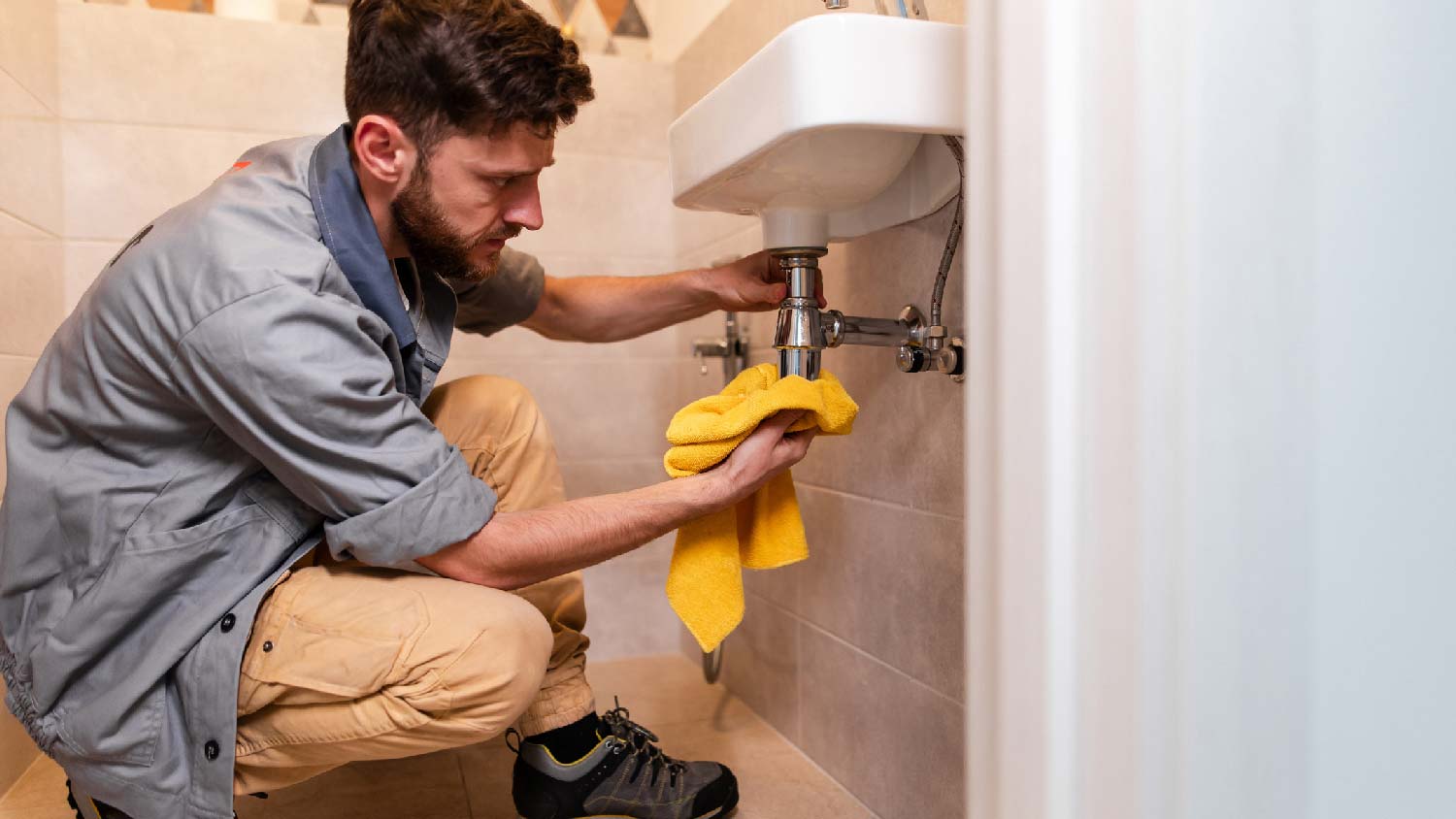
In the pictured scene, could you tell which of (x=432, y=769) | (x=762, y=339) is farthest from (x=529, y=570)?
(x=762, y=339)

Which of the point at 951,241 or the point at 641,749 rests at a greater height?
the point at 951,241

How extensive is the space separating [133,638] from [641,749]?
0.59m

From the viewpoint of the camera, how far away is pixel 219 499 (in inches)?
42.1

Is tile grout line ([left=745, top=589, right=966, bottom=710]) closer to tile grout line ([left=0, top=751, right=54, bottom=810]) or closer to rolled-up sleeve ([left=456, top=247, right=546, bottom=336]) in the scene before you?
rolled-up sleeve ([left=456, top=247, right=546, bottom=336])

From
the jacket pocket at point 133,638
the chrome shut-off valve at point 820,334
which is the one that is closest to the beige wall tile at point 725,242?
the chrome shut-off valve at point 820,334

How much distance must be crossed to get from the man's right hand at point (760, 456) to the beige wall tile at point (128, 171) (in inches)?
52.0

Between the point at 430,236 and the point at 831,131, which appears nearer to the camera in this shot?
the point at 831,131

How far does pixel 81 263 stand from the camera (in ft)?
6.00

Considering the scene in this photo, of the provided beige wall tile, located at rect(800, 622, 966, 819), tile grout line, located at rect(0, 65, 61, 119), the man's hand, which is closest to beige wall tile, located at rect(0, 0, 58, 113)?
tile grout line, located at rect(0, 65, 61, 119)

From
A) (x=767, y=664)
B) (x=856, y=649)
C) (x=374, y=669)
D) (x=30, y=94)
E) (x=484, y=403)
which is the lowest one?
(x=767, y=664)

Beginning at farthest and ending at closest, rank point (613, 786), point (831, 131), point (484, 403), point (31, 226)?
point (31, 226)
point (484, 403)
point (613, 786)
point (831, 131)

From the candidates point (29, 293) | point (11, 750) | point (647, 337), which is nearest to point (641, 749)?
point (11, 750)

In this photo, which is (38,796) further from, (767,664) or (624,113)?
(624,113)

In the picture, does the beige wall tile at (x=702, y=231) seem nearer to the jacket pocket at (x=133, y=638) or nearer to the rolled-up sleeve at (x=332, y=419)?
the rolled-up sleeve at (x=332, y=419)
